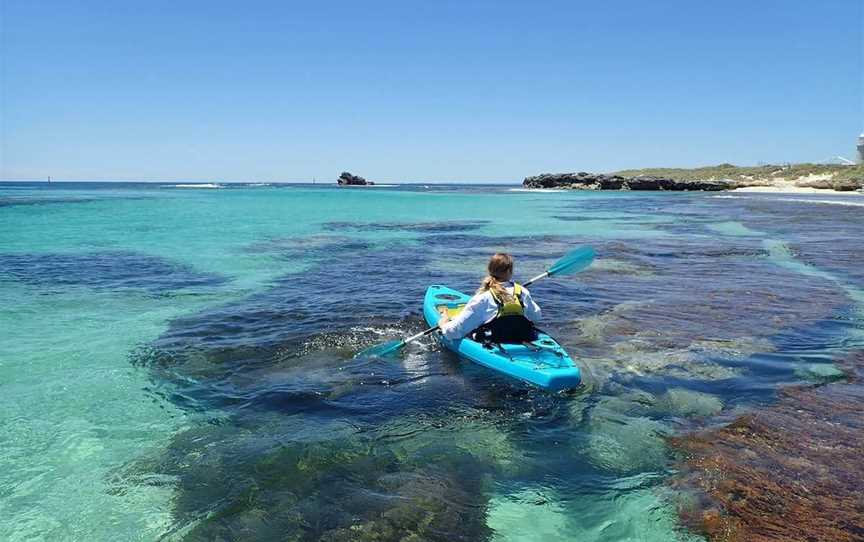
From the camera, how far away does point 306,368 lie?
26.3 feet

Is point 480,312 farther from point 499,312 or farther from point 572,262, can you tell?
point 572,262

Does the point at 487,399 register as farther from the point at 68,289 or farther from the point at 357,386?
the point at 68,289

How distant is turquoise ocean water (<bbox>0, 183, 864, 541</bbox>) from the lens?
4.75 m

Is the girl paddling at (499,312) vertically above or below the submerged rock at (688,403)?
above

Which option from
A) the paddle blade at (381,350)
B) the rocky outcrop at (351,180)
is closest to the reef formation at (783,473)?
the paddle blade at (381,350)

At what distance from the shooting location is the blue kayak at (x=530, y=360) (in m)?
6.88

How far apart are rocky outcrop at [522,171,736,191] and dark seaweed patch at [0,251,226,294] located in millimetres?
82069

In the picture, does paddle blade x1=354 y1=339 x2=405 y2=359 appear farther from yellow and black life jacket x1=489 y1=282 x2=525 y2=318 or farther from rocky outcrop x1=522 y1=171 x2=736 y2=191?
rocky outcrop x1=522 y1=171 x2=736 y2=191

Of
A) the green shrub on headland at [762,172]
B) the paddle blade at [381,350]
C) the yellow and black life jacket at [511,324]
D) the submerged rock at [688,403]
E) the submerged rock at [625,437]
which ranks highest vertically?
the green shrub on headland at [762,172]

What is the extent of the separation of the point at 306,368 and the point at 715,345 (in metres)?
6.18

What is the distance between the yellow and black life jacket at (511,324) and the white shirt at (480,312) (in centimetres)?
7

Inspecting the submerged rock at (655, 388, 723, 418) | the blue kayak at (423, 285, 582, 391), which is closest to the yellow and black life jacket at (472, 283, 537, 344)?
the blue kayak at (423, 285, 582, 391)

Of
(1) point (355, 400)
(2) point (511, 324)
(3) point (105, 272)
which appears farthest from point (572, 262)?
(3) point (105, 272)

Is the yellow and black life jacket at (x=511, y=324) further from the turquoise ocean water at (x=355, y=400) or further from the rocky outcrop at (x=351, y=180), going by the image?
the rocky outcrop at (x=351, y=180)
